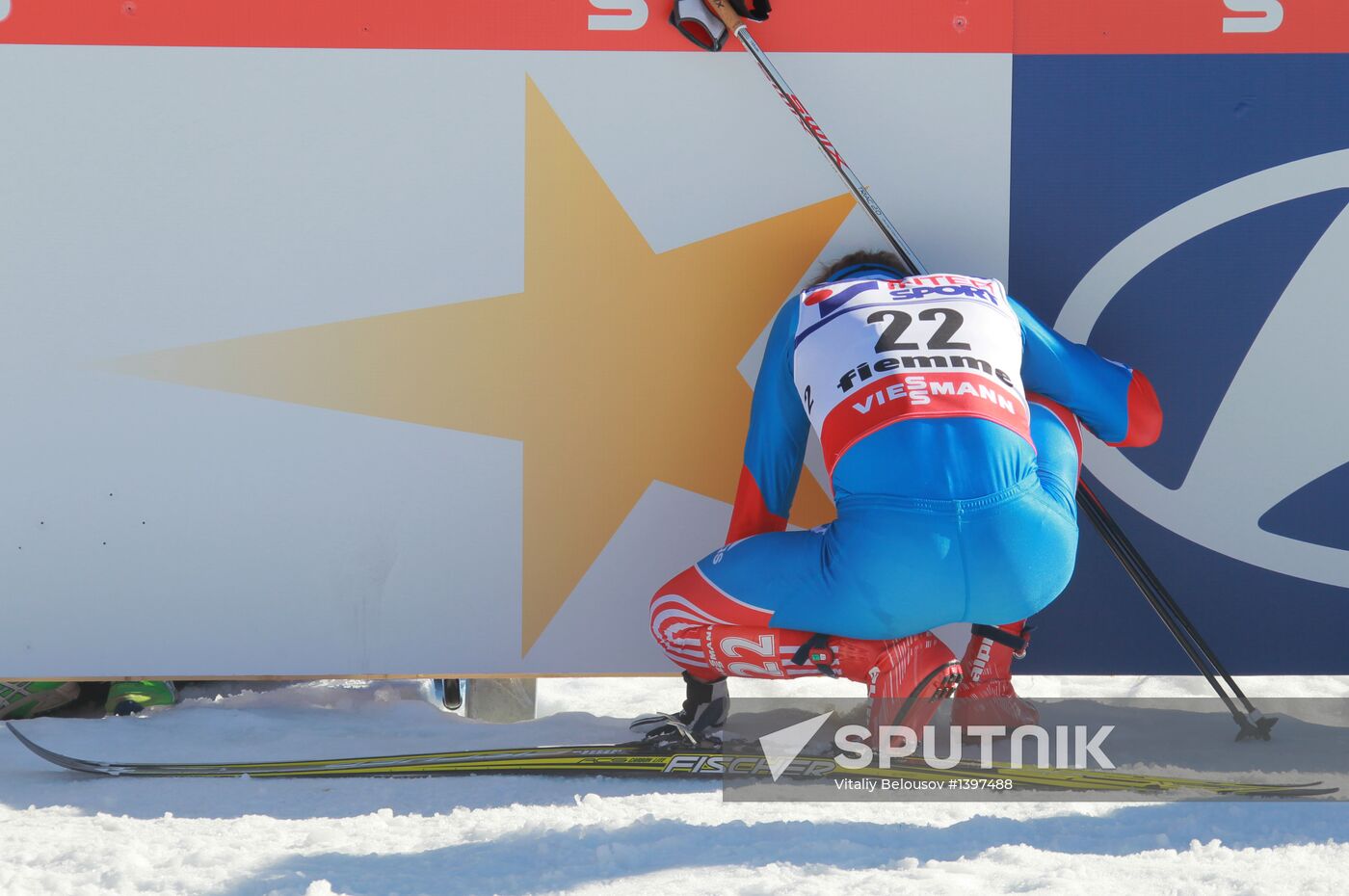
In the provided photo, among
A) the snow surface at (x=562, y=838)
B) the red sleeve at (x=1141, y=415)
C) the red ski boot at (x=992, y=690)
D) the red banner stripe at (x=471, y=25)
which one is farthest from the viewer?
the red banner stripe at (x=471, y=25)

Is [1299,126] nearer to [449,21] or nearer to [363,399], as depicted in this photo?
[449,21]

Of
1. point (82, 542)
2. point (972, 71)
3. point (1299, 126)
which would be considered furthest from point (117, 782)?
point (1299, 126)

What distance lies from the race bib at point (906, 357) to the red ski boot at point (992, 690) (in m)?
0.58

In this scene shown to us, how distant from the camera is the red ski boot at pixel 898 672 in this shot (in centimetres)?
235

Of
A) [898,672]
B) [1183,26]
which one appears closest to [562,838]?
[898,672]

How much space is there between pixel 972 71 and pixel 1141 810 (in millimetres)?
1674

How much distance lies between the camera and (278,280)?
2.82 m

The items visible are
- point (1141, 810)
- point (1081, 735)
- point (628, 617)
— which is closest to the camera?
point (1141, 810)

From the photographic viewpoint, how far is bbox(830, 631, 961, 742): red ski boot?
235cm

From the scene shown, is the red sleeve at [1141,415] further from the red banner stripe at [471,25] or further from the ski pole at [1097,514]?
the red banner stripe at [471,25]

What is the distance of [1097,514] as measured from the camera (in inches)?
107

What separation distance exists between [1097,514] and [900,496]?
0.74 meters

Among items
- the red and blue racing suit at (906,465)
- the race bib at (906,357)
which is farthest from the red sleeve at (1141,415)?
the race bib at (906,357)

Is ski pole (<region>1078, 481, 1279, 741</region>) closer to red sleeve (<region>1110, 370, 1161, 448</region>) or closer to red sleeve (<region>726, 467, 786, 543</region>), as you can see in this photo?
red sleeve (<region>1110, 370, 1161, 448</region>)
